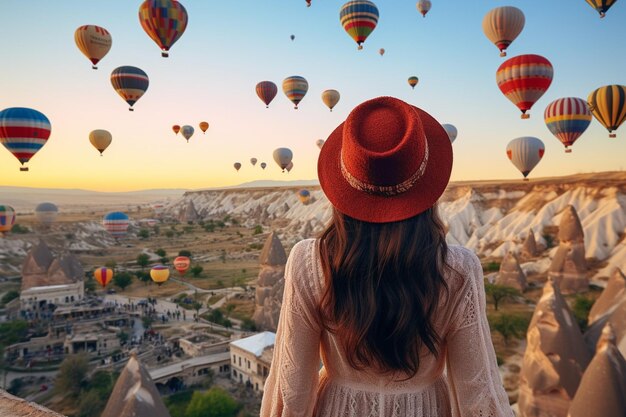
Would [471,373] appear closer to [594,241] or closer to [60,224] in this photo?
[594,241]

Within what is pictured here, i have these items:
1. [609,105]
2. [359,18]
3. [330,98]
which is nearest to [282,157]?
[330,98]

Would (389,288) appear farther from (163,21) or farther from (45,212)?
(45,212)

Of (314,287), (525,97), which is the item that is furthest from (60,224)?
(314,287)

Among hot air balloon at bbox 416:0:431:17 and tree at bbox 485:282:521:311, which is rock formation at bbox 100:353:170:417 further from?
hot air balloon at bbox 416:0:431:17

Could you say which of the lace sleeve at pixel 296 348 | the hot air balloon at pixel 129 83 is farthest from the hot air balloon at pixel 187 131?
the lace sleeve at pixel 296 348

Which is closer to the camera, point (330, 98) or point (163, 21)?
point (163, 21)

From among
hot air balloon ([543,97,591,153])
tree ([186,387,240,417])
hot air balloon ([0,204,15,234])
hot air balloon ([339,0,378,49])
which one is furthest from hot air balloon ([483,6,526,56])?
hot air balloon ([0,204,15,234])
